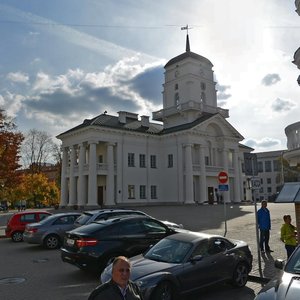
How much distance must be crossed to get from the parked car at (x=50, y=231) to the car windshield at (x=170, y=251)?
29.1 ft

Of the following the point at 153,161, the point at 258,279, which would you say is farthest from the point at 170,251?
the point at 153,161

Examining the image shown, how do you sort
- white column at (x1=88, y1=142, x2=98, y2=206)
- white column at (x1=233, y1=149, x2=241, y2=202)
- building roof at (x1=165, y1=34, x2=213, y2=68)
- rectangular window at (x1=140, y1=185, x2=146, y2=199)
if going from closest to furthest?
1. white column at (x1=88, y1=142, x2=98, y2=206)
2. rectangular window at (x1=140, y1=185, x2=146, y2=199)
3. white column at (x1=233, y1=149, x2=241, y2=202)
4. building roof at (x1=165, y1=34, x2=213, y2=68)

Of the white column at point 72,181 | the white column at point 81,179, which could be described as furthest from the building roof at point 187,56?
the white column at point 72,181

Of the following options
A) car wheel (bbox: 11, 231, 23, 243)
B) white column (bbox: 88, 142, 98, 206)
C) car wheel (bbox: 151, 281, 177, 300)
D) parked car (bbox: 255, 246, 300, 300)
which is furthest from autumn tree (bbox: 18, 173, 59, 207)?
parked car (bbox: 255, 246, 300, 300)

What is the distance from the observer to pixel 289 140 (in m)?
13.5

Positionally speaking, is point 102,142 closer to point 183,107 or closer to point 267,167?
point 183,107

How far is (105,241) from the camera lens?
34.4 ft

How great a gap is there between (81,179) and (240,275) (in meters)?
42.0

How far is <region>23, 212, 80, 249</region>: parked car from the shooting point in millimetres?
16297

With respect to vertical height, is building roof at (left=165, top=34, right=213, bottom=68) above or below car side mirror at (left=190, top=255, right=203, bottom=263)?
above

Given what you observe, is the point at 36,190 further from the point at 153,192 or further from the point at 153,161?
the point at 153,161

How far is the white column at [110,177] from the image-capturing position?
48344 mm

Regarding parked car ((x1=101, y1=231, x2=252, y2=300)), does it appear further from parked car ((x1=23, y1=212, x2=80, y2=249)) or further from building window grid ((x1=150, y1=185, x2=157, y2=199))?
building window grid ((x1=150, y1=185, x2=157, y2=199))

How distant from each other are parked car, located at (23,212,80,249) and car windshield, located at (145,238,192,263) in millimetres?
8882
